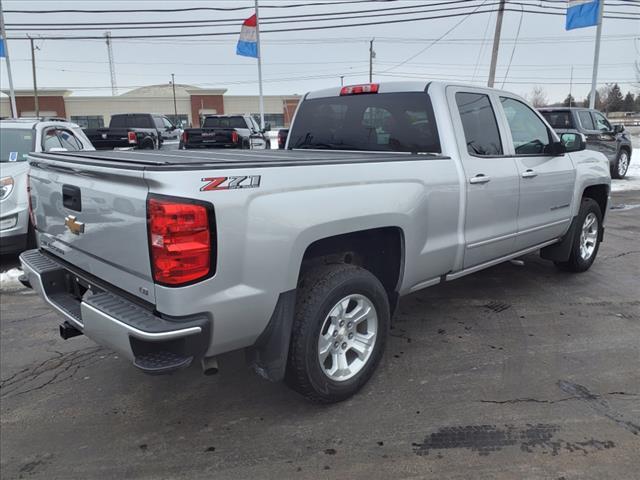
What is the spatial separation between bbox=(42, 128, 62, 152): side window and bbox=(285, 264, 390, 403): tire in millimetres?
5712

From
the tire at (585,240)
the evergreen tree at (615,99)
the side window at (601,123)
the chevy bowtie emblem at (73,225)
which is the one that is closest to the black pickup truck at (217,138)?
the side window at (601,123)

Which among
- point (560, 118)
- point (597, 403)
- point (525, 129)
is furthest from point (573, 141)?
point (560, 118)

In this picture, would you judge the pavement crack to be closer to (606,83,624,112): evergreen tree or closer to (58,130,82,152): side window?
(58,130,82,152): side window

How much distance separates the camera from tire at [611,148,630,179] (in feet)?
47.9

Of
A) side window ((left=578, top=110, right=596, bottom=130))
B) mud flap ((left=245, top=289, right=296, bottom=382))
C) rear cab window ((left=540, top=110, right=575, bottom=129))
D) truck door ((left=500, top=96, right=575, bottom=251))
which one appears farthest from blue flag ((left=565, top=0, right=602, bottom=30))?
mud flap ((left=245, top=289, right=296, bottom=382))

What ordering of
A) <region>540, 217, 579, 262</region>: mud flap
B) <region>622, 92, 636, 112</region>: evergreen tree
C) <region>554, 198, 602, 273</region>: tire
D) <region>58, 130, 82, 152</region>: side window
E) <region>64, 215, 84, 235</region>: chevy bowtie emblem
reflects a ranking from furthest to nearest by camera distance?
<region>622, 92, 636, 112</region>: evergreen tree → <region>58, 130, 82, 152</region>: side window → <region>554, 198, 602, 273</region>: tire → <region>540, 217, 579, 262</region>: mud flap → <region>64, 215, 84, 235</region>: chevy bowtie emblem

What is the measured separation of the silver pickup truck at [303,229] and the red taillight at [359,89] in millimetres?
16

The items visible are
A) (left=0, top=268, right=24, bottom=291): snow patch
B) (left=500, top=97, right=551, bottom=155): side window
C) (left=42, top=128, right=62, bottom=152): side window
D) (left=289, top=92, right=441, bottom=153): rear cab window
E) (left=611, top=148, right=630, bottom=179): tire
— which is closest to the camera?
(left=289, top=92, right=441, bottom=153): rear cab window

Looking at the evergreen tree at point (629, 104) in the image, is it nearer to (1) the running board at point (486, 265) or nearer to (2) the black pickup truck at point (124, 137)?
(2) the black pickup truck at point (124, 137)

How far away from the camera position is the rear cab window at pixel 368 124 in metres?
3.91

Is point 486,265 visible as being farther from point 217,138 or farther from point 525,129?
point 217,138

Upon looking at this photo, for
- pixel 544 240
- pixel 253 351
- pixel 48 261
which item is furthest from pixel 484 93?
pixel 48 261

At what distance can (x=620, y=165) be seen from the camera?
1505 cm

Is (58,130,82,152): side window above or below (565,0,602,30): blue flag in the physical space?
below
